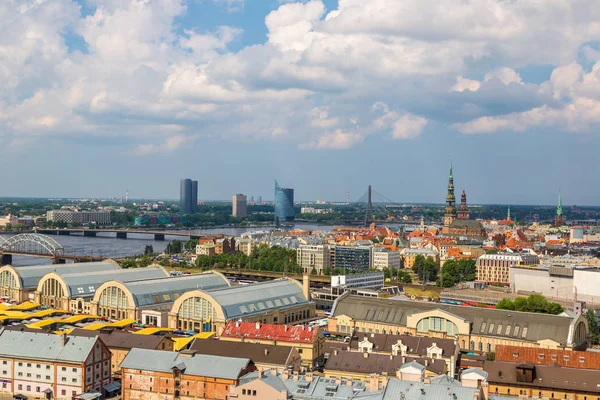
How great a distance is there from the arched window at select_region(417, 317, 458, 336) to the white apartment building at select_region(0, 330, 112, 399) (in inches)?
758

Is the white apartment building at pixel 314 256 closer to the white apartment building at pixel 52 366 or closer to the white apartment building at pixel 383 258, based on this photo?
the white apartment building at pixel 383 258

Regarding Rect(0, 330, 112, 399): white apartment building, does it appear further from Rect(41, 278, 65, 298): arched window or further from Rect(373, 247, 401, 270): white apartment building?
Rect(373, 247, 401, 270): white apartment building

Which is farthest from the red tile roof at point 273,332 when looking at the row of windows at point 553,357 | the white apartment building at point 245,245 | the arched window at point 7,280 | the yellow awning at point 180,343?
the white apartment building at point 245,245

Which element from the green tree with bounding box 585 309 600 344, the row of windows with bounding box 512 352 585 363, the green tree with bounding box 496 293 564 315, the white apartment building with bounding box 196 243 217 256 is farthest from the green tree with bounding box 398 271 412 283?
the row of windows with bounding box 512 352 585 363

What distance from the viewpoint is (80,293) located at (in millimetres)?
56156

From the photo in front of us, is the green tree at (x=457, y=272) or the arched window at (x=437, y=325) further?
the green tree at (x=457, y=272)

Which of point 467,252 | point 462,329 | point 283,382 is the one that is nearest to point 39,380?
point 283,382

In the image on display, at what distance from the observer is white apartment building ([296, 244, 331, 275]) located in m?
Answer: 101

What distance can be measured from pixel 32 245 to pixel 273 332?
9392 centimetres

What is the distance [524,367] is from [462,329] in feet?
37.8

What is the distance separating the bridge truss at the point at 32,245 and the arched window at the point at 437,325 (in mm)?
77451

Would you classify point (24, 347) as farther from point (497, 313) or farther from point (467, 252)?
point (467, 252)

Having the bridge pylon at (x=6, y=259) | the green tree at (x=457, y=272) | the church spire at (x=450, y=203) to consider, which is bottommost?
the bridge pylon at (x=6, y=259)

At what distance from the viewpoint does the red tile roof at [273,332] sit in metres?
38.8
